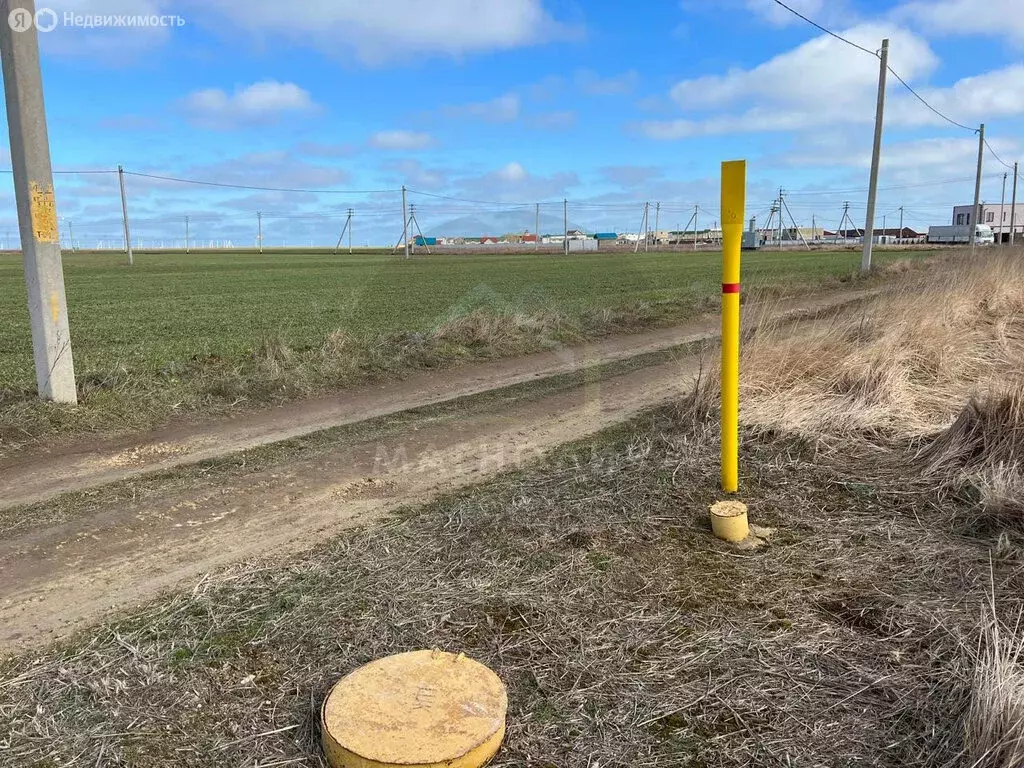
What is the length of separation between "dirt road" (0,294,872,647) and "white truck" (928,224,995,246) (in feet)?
330

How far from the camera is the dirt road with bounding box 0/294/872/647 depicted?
3.72 metres

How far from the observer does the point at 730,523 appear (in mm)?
3961

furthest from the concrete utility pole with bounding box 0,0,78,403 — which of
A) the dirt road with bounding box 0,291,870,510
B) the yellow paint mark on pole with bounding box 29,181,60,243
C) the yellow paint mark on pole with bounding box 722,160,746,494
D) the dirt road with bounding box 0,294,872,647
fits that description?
the yellow paint mark on pole with bounding box 722,160,746,494

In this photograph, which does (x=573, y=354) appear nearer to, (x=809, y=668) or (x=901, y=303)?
(x=901, y=303)

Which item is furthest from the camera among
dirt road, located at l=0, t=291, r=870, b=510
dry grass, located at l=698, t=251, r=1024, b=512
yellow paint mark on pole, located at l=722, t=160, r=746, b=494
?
dirt road, located at l=0, t=291, r=870, b=510

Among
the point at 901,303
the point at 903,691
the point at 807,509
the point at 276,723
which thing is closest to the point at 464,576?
the point at 276,723

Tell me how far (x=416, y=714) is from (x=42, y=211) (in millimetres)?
6640

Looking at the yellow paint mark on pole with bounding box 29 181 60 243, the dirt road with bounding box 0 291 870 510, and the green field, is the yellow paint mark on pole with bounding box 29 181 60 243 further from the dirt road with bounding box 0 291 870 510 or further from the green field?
the dirt road with bounding box 0 291 870 510

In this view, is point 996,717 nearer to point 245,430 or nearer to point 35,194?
point 245,430

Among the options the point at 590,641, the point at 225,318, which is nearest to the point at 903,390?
the point at 590,641

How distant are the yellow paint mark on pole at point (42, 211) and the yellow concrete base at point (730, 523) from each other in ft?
21.7

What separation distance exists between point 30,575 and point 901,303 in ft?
34.8

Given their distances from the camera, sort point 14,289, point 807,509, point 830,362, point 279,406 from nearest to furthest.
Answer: point 807,509
point 830,362
point 279,406
point 14,289

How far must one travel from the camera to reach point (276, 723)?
8.34 feet
